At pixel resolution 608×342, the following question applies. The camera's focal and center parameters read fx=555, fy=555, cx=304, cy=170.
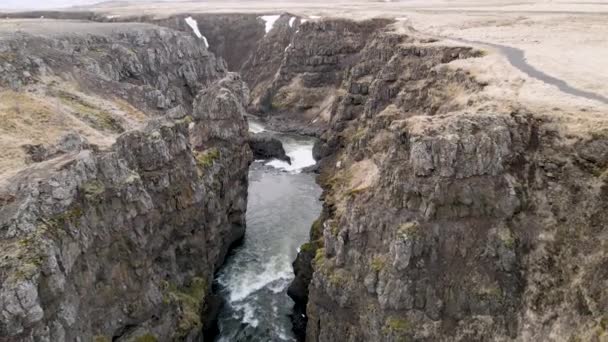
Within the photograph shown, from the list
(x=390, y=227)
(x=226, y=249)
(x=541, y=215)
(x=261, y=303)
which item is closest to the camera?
(x=541, y=215)

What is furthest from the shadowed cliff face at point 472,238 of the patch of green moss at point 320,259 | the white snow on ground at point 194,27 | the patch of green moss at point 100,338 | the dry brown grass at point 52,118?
the white snow on ground at point 194,27

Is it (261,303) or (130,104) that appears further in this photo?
(130,104)

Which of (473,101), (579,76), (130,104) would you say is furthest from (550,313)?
(130,104)

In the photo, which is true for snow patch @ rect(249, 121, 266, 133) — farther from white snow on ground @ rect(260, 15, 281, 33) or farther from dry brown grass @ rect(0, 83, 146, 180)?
dry brown grass @ rect(0, 83, 146, 180)

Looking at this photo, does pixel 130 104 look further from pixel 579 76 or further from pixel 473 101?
pixel 579 76

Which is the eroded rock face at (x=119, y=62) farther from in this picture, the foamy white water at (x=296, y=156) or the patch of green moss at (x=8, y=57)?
the foamy white water at (x=296, y=156)

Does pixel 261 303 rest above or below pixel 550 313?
below

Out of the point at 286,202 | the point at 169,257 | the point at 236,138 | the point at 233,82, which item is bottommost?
the point at 286,202
